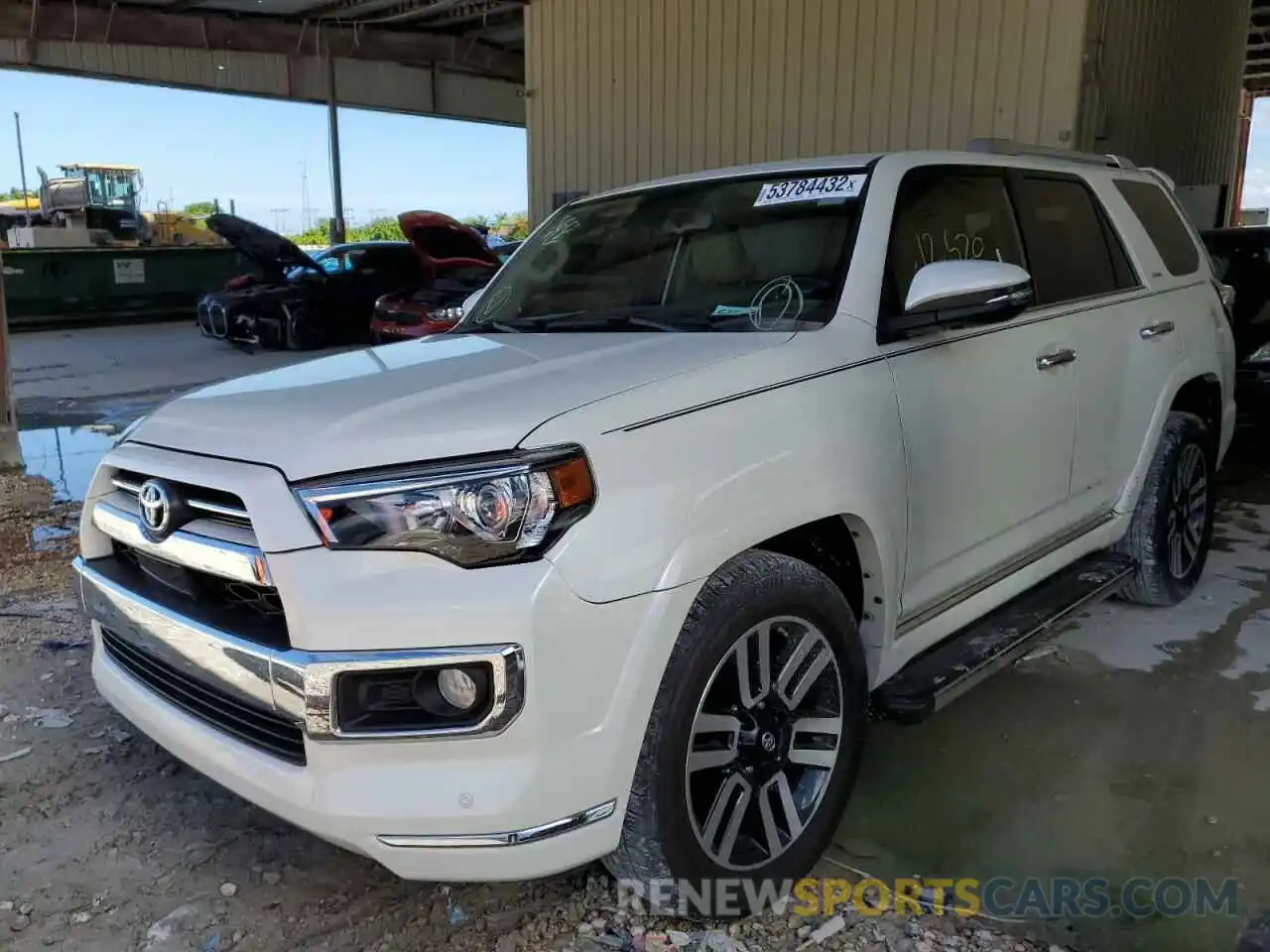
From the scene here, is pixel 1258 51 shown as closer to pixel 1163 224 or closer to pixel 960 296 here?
pixel 1163 224

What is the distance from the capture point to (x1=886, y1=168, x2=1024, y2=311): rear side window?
297 centimetres

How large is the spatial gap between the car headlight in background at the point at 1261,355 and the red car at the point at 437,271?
271 inches

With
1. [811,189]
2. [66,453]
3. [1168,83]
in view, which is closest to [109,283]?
[66,453]

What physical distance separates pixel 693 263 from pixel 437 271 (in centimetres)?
944

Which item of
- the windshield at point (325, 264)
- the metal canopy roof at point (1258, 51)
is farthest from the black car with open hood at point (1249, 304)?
the metal canopy roof at point (1258, 51)

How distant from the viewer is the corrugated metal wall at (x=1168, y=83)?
8.68m

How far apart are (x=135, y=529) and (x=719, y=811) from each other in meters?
1.46

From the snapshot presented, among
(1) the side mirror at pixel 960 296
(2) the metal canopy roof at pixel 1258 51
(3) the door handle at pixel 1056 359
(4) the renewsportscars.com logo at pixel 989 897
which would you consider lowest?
(4) the renewsportscars.com logo at pixel 989 897

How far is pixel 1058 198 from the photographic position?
12.4 ft

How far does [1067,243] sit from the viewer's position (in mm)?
3697

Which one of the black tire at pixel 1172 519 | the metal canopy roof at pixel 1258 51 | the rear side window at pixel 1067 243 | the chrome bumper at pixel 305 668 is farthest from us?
the metal canopy roof at pixel 1258 51

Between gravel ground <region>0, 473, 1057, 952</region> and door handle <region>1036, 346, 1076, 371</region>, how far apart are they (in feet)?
5.55

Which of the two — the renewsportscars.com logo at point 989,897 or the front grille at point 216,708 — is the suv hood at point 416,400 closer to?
the front grille at point 216,708

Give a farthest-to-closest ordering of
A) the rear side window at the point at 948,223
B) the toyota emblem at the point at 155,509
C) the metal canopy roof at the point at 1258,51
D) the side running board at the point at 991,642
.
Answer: the metal canopy roof at the point at 1258,51
the rear side window at the point at 948,223
the side running board at the point at 991,642
the toyota emblem at the point at 155,509
